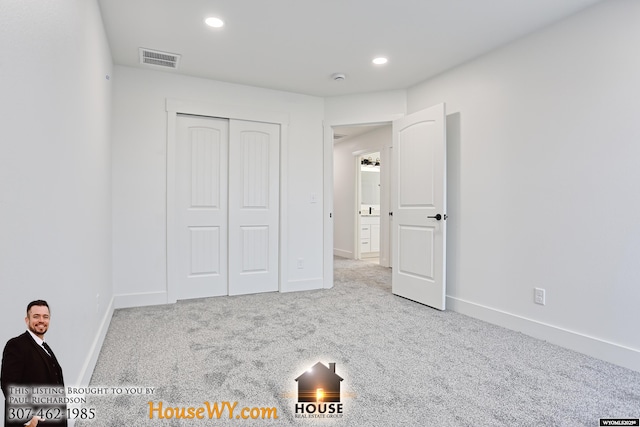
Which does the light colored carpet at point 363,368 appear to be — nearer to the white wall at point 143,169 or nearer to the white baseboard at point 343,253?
the white wall at point 143,169

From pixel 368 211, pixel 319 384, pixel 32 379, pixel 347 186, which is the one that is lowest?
pixel 319 384

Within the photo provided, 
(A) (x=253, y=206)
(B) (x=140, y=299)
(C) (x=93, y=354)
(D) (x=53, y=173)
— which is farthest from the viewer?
(A) (x=253, y=206)

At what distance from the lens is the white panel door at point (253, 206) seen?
3869 mm

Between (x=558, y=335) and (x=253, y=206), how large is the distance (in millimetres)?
3058

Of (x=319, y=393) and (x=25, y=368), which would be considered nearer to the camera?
(x=25, y=368)

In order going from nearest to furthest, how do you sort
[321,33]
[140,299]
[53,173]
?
1. [53,173]
2. [321,33]
3. [140,299]

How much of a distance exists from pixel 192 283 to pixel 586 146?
3.67 metres

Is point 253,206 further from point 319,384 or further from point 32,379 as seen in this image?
point 32,379

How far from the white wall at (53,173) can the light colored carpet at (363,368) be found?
0.37 meters

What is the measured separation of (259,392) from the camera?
1.79m

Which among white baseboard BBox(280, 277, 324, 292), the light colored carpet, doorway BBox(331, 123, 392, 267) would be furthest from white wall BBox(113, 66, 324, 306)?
doorway BBox(331, 123, 392, 267)

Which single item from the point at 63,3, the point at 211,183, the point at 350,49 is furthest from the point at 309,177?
the point at 63,3

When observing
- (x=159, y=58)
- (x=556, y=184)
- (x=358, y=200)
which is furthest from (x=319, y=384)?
(x=358, y=200)

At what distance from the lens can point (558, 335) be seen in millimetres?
2533
